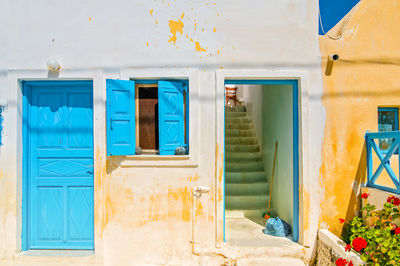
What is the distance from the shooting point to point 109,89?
3936mm

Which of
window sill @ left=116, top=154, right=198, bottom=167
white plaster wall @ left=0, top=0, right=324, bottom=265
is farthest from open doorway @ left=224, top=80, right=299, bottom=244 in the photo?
window sill @ left=116, top=154, right=198, bottom=167

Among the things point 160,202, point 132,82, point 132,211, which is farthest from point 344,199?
point 132,82

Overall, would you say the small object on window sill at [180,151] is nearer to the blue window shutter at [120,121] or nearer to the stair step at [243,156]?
the blue window shutter at [120,121]

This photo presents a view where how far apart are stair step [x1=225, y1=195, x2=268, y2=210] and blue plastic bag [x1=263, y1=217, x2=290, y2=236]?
4.12 ft

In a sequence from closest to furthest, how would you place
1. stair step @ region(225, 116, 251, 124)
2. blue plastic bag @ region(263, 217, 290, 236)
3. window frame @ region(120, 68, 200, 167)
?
1. window frame @ region(120, 68, 200, 167)
2. blue plastic bag @ region(263, 217, 290, 236)
3. stair step @ region(225, 116, 251, 124)

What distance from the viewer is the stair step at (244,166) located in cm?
687

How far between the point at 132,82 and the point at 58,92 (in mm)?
1321

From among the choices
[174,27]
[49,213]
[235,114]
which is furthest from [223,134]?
[235,114]

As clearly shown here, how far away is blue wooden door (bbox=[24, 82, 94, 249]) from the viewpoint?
14.0 feet

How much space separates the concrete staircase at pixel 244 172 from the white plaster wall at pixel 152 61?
181 centimetres

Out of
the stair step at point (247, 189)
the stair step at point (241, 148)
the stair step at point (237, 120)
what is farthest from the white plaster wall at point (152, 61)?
the stair step at point (237, 120)

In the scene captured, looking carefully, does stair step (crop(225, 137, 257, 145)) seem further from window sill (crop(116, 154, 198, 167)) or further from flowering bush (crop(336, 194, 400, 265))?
flowering bush (crop(336, 194, 400, 265))

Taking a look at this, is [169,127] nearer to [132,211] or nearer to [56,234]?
[132,211]

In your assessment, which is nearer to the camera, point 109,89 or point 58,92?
point 109,89
